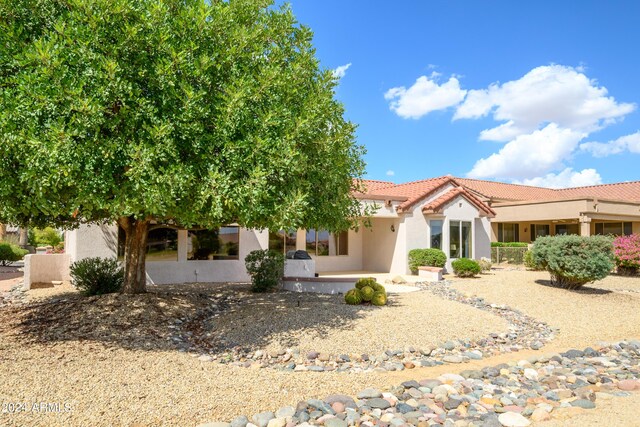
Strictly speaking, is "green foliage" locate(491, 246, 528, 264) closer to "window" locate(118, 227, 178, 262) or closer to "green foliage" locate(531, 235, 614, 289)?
"green foliage" locate(531, 235, 614, 289)

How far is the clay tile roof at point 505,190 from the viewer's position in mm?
31913

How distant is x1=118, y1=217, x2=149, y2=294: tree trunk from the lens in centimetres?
1096

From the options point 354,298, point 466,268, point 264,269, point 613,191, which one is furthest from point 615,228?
point 264,269

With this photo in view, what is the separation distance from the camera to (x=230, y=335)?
8961mm

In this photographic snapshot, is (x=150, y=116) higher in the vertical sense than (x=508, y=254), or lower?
higher

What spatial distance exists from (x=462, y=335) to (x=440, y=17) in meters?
11.3

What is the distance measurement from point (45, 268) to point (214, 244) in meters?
5.68

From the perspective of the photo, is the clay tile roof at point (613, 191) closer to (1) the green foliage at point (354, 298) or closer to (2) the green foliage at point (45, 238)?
(1) the green foliage at point (354, 298)

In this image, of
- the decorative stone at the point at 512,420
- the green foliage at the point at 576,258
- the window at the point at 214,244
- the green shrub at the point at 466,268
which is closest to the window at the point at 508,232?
the green shrub at the point at 466,268

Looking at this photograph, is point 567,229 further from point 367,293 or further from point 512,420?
point 512,420

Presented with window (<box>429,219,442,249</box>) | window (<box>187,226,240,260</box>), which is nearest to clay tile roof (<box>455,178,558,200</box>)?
window (<box>429,219,442,249</box>)

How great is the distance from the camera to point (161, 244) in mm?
15266

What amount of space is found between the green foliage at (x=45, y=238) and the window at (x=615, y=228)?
128 ft

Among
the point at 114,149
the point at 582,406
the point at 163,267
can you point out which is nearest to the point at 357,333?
the point at 582,406
